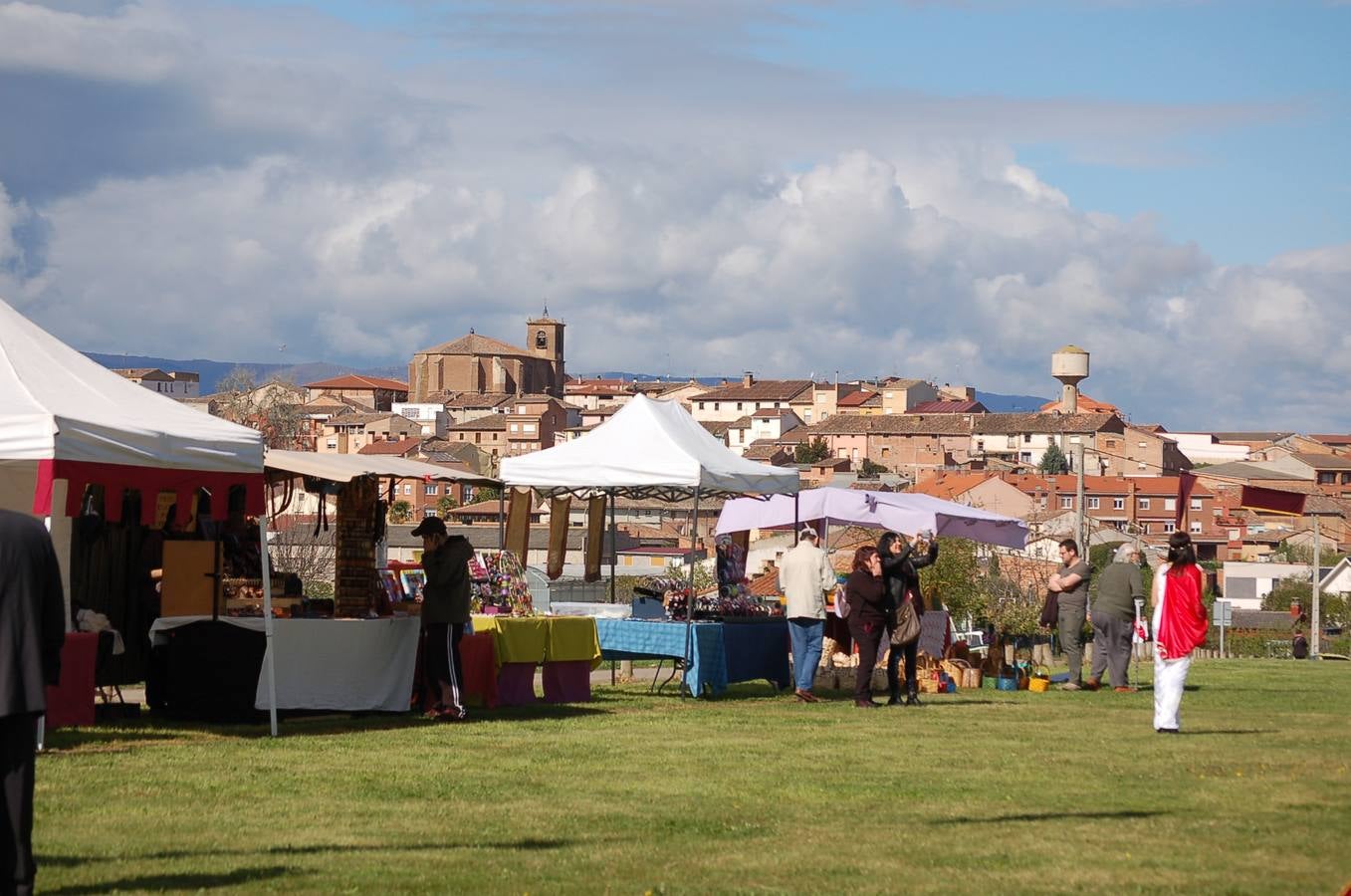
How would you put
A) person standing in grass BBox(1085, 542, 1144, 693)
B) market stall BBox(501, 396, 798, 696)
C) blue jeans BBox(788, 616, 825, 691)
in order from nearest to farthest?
blue jeans BBox(788, 616, 825, 691)
market stall BBox(501, 396, 798, 696)
person standing in grass BBox(1085, 542, 1144, 693)

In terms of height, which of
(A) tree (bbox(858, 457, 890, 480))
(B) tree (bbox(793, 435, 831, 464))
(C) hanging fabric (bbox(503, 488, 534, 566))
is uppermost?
(B) tree (bbox(793, 435, 831, 464))

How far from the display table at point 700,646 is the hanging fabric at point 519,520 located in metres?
2.11

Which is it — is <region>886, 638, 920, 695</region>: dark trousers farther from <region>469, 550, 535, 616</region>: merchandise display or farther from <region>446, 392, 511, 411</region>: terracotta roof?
<region>446, 392, 511, 411</region>: terracotta roof

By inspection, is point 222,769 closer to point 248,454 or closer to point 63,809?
point 63,809

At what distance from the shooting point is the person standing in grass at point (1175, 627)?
13820mm

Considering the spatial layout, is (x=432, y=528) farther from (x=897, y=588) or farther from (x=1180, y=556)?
(x=1180, y=556)

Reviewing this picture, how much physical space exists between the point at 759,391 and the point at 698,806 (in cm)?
17266

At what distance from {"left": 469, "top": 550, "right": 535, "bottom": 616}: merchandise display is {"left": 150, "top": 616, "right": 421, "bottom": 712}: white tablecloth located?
1.94 metres

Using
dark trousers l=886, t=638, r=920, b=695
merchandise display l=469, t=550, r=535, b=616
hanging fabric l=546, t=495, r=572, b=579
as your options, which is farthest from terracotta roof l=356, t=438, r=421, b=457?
dark trousers l=886, t=638, r=920, b=695

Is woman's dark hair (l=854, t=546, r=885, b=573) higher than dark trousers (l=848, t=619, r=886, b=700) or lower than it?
higher

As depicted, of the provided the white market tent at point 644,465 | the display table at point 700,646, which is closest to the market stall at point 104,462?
the white market tent at point 644,465

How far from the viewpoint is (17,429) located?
1116 centimetres

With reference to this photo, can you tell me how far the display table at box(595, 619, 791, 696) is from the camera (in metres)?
17.2

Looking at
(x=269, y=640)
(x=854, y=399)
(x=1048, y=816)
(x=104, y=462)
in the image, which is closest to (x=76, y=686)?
(x=269, y=640)
